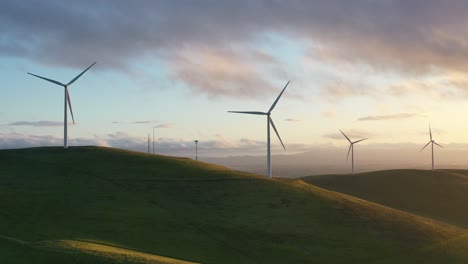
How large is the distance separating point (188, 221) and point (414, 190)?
71.1 m

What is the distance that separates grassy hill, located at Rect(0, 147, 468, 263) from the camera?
38125mm

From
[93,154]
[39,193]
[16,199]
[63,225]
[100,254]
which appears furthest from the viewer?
[93,154]

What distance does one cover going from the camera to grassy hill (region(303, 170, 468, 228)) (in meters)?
91.3

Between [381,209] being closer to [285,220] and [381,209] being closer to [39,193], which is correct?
[285,220]

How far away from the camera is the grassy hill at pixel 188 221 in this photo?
38125 millimetres

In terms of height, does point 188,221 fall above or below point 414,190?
below

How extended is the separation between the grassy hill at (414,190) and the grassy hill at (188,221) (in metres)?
31.5

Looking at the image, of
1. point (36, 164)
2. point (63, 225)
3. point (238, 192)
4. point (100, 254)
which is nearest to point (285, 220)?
point (238, 192)

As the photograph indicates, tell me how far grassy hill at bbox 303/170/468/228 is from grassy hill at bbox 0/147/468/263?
3154 cm

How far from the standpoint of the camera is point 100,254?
29656mm

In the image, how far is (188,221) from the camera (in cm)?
4938

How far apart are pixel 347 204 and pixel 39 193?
37.6 metres

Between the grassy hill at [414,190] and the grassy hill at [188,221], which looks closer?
the grassy hill at [188,221]

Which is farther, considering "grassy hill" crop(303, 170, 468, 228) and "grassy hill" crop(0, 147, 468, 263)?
"grassy hill" crop(303, 170, 468, 228)
